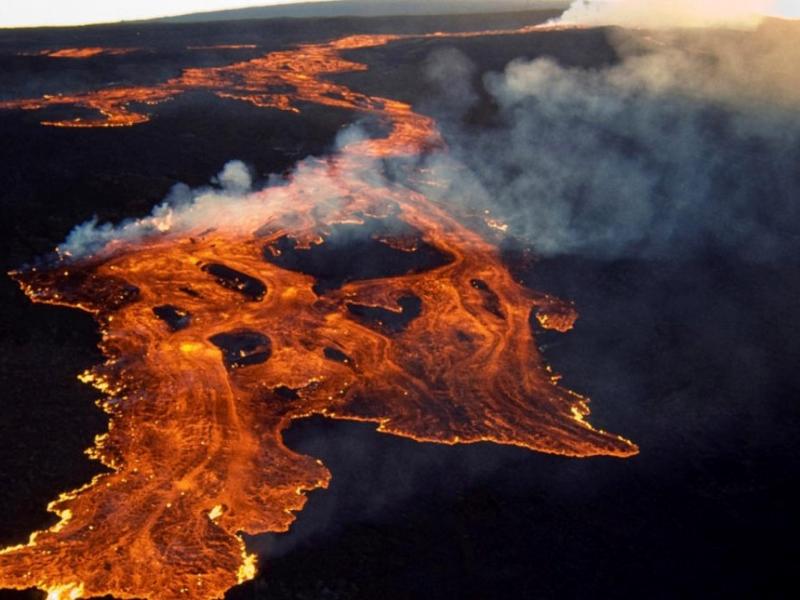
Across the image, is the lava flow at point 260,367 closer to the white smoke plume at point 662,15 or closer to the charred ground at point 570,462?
the charred ground at point 570,462

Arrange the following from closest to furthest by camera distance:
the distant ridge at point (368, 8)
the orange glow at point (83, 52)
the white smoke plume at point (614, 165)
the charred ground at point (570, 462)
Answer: the charred ground at point (570, 462) → the white smoke plume at point (614, 165) → the orange glow at point (83, 52) → the distant ridge at point (368, 8)

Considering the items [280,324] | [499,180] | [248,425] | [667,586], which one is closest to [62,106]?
[499,180]

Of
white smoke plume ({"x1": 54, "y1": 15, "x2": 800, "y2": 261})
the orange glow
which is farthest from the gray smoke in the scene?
the orange glow

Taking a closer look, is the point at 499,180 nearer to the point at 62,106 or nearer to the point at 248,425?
the point at 248,425

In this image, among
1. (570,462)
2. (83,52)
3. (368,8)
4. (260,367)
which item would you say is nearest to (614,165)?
(570,462)

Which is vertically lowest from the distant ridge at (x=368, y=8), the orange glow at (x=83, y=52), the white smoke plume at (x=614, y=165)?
the white smoke plume at (x=614, y=165)

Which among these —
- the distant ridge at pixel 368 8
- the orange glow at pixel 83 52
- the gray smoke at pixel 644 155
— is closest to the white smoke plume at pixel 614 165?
the gray smoke at pixel 644 155

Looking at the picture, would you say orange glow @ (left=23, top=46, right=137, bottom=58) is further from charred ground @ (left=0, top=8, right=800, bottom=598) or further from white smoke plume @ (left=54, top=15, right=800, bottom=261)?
charred ground @ (left=0, top=8, right=800, bottom=598)
